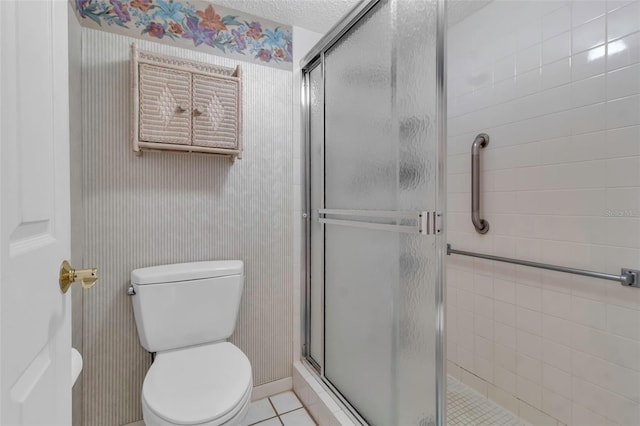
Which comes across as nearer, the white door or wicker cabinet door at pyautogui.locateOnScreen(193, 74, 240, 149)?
the white door

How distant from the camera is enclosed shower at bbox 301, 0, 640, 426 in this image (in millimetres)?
1049

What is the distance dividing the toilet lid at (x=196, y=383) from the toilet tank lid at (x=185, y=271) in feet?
1.06

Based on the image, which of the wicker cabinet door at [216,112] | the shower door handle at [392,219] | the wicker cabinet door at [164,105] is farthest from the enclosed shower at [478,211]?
the wicker cabinet door at [164,105]

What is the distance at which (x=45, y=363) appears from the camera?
1.70 ft

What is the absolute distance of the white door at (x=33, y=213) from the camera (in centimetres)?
39

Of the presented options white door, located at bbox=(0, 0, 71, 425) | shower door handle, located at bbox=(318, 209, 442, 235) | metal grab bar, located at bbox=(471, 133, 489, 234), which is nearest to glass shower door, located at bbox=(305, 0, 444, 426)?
shower door handle, located at bbox=(318, 209, 442, 235)

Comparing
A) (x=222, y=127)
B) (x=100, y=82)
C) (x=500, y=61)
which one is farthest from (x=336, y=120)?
(x=100, y=82)

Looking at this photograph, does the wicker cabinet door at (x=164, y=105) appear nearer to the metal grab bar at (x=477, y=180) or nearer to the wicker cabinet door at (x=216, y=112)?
the wicker cabinet door at (x=216, y=112)

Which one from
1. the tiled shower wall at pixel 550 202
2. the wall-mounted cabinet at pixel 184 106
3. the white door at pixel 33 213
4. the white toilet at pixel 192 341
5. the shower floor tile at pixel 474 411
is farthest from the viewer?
the shower floor tile at pixel 474 411

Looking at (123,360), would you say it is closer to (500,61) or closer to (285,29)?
(285,29)

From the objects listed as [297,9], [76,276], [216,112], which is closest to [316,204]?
[216,112]

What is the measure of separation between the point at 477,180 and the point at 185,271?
1573 mm

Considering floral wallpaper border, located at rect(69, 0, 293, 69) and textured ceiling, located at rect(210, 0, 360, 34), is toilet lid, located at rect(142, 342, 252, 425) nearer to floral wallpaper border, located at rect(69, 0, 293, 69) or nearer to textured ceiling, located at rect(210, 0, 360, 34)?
floral wallpaper border, located at rect(69, 0, 293, 69)

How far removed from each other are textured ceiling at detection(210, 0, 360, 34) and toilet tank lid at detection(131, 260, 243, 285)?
1.34 meters
